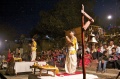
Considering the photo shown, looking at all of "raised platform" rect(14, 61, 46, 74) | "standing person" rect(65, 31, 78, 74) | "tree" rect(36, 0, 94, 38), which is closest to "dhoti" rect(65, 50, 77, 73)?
"standing person" rect(65, 31, 78, 74)

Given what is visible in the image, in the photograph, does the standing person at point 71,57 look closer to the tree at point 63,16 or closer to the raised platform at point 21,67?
the raised platform at point 21,67

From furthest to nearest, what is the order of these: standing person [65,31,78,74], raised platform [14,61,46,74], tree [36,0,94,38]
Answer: tree [36,0,94,38] → raised platform [14,61,46,74] → standing person [65,31,78,74]

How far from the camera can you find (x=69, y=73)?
9523mm

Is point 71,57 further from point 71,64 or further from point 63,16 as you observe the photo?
point 63,16

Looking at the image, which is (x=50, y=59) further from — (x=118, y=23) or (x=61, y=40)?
(x=118, y=23)

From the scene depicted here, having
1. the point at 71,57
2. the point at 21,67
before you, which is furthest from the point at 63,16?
the point at 71,57

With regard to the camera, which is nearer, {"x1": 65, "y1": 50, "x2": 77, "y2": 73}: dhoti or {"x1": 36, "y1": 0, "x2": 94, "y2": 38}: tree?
{"x1": 65, "y1": 50, "x2": 77, "y2": 73}: dhoti

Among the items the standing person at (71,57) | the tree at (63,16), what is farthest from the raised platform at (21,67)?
the tree at (63,16)

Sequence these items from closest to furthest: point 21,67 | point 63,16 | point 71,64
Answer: point 71,64 < point 21,67 < point 63,16

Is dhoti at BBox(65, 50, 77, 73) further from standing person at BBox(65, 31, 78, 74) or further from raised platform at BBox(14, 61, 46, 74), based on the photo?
raised platform at BBox(14, 61, 46, 74)

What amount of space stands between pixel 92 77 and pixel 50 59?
9.20 metres

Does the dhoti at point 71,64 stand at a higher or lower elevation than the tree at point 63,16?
lower

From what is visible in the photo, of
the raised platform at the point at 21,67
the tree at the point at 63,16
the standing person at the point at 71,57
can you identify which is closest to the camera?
the standing person at the point at 71,57

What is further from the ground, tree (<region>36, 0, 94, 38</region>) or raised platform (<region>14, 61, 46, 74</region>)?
tree (<region>36, 0, 94, 38</region>)
